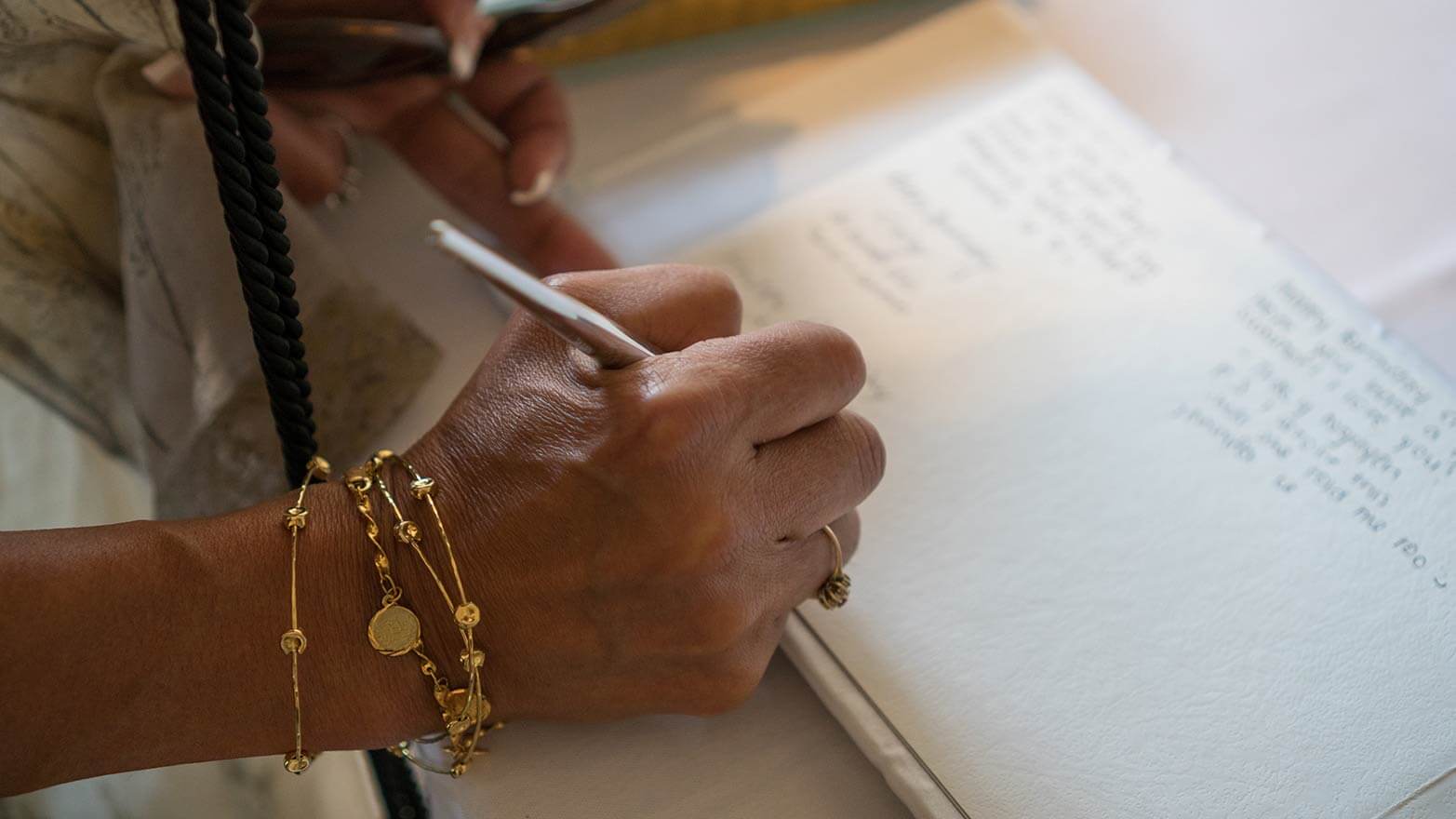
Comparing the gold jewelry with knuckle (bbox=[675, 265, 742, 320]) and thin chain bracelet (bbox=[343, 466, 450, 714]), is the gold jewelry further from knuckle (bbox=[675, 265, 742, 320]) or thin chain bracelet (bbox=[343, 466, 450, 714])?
knuckle (bbox=[675, 265, 742, 320])

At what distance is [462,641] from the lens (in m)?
0.44

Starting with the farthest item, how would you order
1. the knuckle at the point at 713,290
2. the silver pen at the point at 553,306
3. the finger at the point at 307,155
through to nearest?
the finger at the point at 307,155 < the knuckle at the point at 713,290 < the silver pen at the point at 553,306

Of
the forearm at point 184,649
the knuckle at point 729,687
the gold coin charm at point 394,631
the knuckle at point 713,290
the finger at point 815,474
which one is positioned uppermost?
the knuckle at point 713,290

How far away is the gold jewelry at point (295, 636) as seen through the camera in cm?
Answer: 42

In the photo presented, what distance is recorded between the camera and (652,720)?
476 millimetres

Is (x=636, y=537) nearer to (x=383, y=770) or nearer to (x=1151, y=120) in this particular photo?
(x=383, y=770)

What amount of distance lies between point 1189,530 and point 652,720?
10.3 inches

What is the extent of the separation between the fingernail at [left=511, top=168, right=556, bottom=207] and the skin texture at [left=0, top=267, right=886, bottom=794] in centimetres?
19

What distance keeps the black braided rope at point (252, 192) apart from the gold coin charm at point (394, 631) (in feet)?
0.40

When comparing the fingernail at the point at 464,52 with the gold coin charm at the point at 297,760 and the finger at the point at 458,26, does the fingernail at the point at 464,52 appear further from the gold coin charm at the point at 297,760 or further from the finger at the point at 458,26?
the gold coin charm at the point at 297,760

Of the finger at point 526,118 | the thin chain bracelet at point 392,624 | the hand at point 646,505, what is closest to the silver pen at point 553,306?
the hand at point 646,505

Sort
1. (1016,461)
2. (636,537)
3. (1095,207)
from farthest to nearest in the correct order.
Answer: (1095,207) → (1016,461) → (636,537)

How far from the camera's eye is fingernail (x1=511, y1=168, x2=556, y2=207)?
0.64 metres

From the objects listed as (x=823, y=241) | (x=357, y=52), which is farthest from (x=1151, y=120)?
(x=357, y=52)
